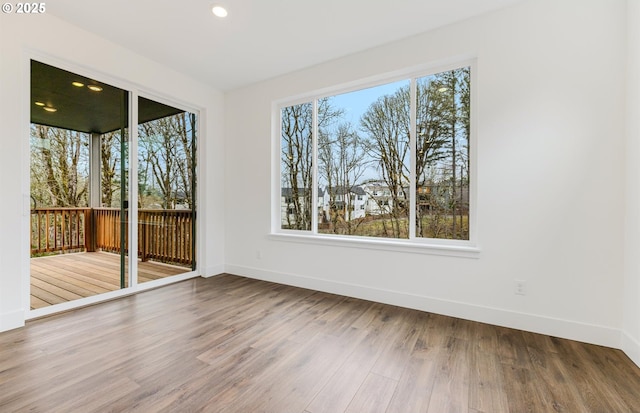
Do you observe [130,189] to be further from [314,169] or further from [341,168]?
[341,168]

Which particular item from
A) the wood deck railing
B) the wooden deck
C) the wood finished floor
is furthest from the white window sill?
the wooden deck

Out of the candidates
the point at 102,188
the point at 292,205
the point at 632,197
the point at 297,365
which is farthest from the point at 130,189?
the point at 632,197

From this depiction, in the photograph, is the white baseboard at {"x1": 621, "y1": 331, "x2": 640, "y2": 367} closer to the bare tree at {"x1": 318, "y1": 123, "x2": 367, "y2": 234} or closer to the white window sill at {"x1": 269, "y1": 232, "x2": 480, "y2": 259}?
the white window sill at {"x1": 269, "y1": 232, "x2": 480, "y2": 259}

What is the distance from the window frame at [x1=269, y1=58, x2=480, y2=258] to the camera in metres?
2.65

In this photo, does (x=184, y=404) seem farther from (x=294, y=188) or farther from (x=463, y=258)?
(x=294, y=188)

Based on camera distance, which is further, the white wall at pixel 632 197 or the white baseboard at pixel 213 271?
the white baseboard at pixel 213 271

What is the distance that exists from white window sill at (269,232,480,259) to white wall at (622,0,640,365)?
3.16 ft

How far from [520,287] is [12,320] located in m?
4.31

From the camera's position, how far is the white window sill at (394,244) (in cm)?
263

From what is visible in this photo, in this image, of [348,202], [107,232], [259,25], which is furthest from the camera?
[348,202]

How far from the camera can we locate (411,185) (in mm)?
2998

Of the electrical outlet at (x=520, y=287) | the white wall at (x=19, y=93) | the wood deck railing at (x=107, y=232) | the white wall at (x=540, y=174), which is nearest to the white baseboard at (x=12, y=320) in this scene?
the white wall at (x=19, y=93)

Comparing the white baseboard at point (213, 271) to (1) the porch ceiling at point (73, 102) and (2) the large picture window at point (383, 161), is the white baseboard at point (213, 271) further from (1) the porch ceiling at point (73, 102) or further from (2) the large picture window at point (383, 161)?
(1) the porch ceiling at point (73, 102)

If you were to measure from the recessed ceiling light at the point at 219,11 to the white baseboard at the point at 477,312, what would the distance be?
2932mm
